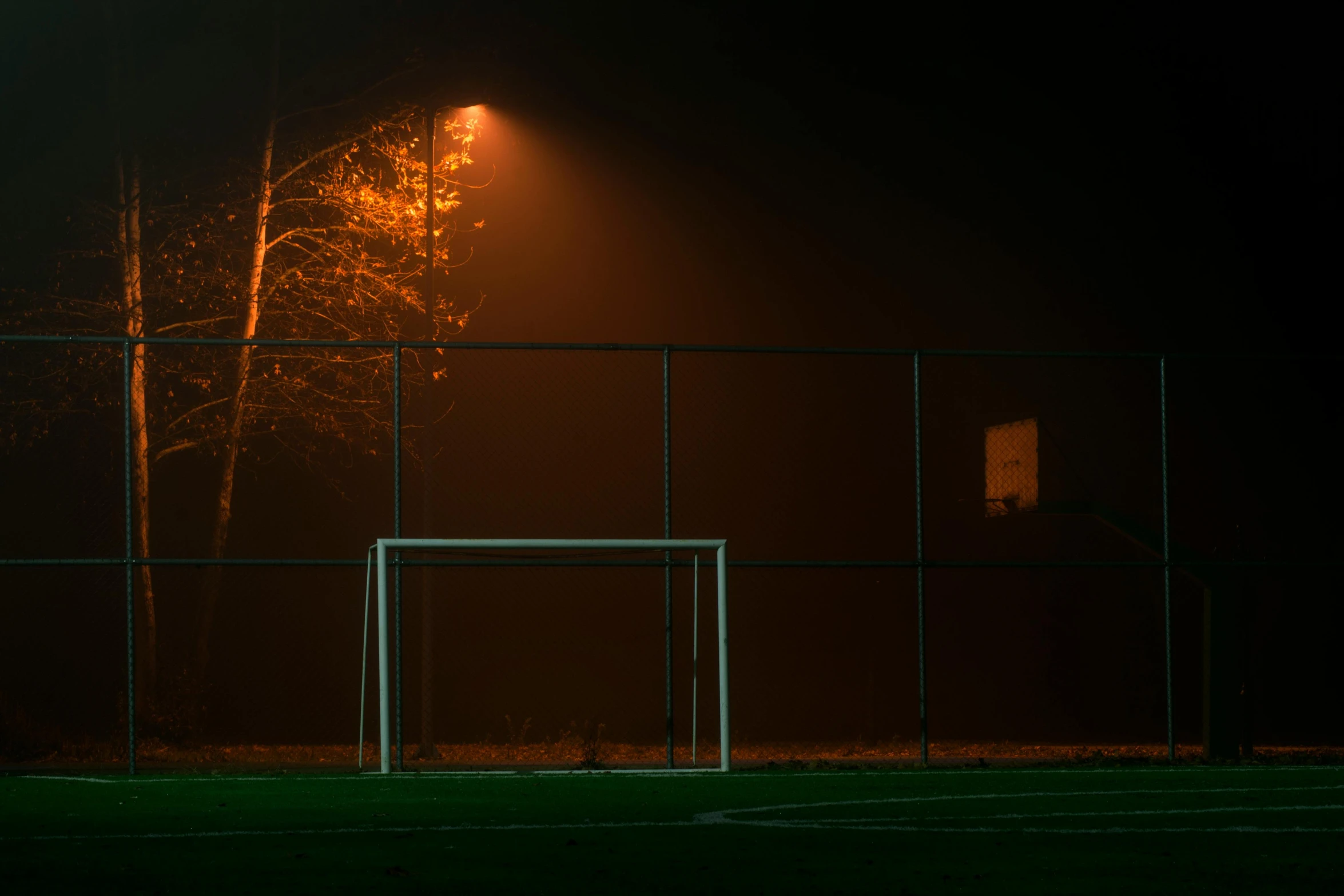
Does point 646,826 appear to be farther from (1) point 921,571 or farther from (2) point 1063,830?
(1) point 921,571

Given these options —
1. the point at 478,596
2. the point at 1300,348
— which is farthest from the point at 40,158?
the point at 1300,348

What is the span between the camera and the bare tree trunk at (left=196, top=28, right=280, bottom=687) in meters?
14.8

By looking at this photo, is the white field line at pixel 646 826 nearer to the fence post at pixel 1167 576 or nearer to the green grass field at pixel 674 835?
the green grass field at pixel 674 835

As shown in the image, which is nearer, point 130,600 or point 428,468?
point 130,600

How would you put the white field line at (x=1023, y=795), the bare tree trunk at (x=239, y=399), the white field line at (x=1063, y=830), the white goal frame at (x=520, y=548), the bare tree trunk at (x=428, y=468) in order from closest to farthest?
the white field line at (x=1063, y=830), the white field line at (x=1023, y=795), the white goal frame at (x=520, y=548), the bare tree trunk at (x=428, y=468), the bare tree trunk at (x=239, y=399)

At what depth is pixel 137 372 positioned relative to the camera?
1470 centimetres

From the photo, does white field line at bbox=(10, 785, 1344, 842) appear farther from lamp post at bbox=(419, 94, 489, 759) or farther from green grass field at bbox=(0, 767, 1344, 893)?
lamp post at bbox=(419, 94, 489, 759)

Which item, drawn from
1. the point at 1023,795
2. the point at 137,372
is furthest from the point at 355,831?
the point at 137,372

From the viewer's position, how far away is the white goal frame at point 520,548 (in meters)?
10.6

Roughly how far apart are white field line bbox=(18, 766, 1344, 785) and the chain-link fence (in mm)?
4403

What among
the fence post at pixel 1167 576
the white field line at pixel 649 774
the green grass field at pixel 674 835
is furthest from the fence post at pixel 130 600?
the fence post at pixel 1167 576

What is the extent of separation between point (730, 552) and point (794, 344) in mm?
3030

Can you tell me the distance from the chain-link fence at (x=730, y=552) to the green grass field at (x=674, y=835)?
638 centimetres

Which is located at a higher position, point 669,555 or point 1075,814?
point 669,555
